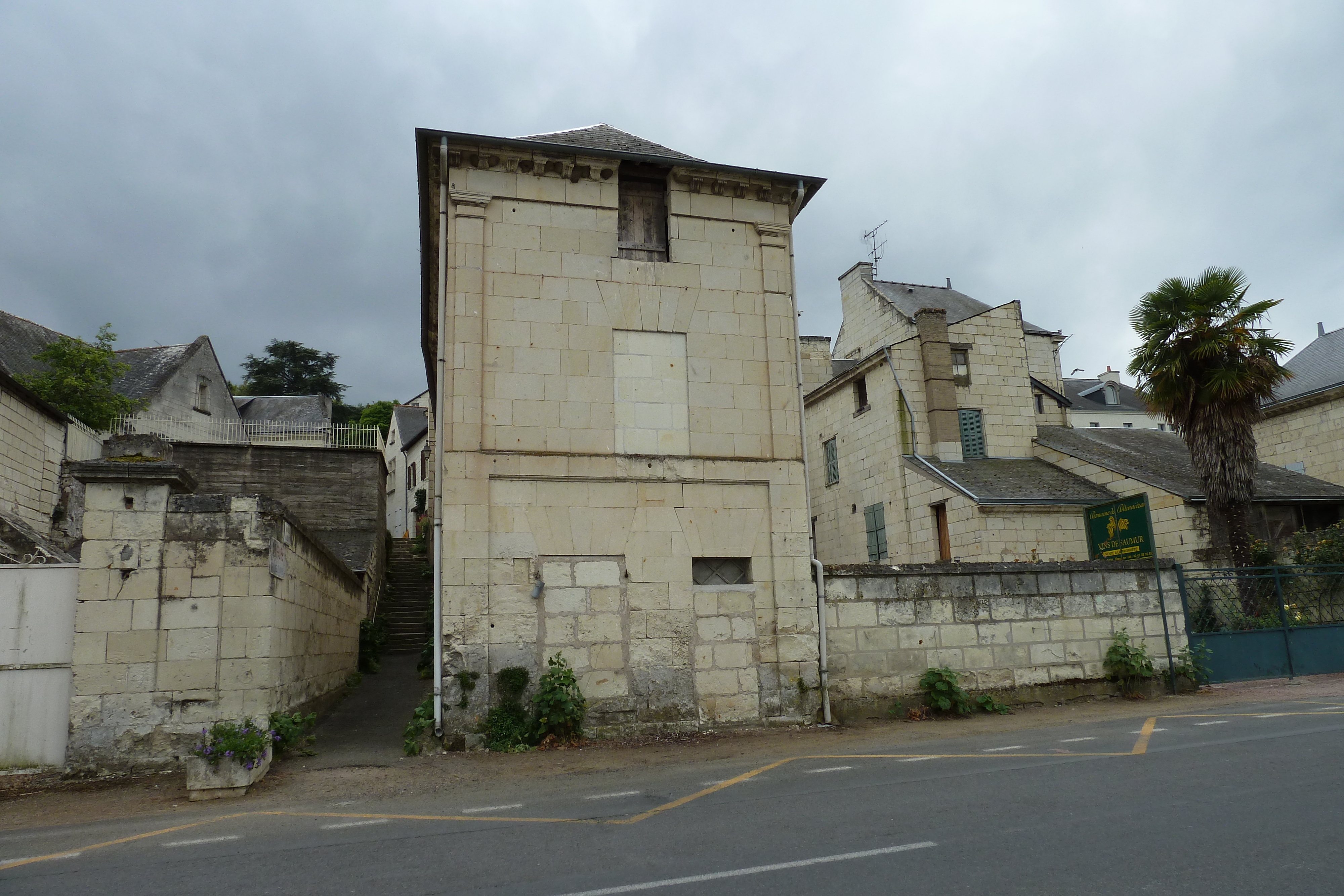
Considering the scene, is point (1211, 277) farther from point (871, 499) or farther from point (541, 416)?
point (541, 416)

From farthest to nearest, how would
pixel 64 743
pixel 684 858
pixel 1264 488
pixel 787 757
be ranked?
1. pixel 1264 488
2. pixel 787 757
3. pixel 64 743
4. pixel 684 858

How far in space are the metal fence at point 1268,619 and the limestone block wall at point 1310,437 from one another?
13266 millimetres

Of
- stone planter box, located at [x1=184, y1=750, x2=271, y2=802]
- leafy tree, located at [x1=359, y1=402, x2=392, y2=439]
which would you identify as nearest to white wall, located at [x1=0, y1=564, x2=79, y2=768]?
stone planter box, located at [x1=184, y1=750, x2=271, y2=802]

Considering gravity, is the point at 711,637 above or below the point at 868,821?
above

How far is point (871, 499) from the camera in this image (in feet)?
76.0

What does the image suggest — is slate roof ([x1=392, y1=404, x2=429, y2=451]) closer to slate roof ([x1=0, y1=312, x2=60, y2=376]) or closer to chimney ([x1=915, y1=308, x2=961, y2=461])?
slate roof ([x1=0, y1=312, x2=60, y2=376])

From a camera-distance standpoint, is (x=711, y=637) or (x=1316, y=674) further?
(x=1316, y=674)

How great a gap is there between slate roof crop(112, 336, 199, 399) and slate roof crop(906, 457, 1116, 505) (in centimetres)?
2137

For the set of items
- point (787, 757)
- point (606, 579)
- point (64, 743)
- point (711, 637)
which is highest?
point (606, 579)

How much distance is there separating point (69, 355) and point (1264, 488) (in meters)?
29.0

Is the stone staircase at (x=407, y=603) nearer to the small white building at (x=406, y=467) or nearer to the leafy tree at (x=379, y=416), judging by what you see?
the small white building at (x=406, y=467)

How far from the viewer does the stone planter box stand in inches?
283

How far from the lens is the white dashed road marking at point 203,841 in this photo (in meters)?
5.72

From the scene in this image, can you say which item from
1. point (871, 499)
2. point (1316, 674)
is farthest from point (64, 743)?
point (871, 499)
